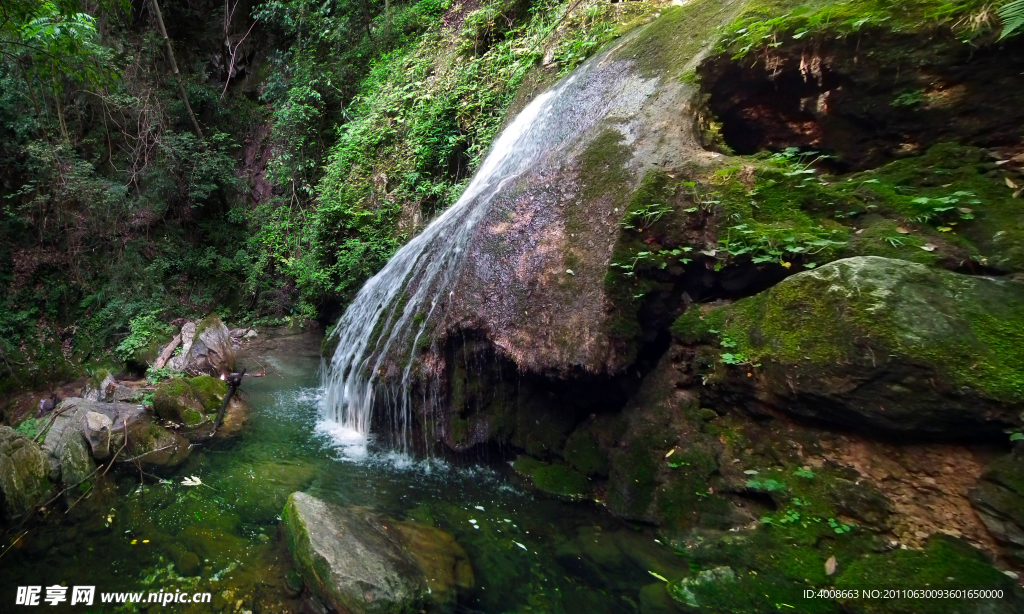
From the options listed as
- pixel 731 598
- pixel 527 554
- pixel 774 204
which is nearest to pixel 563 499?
pixel 527 554

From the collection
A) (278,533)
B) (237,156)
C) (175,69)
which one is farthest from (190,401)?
(237,156)

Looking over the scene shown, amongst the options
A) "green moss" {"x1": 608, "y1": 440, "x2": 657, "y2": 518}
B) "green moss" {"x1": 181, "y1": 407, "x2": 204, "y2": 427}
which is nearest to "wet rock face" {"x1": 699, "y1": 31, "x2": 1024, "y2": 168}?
"green moss" {"x1": 608, "y1": 440, "x2": 657, "y2": 518}

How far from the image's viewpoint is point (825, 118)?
423 centimetres

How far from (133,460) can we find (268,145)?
36.7 feet

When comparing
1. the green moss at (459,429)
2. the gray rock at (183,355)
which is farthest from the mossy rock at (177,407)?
the green moss at (459,429)

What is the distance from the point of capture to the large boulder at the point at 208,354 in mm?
7809

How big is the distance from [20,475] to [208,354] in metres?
3.90

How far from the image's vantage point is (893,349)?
281cm

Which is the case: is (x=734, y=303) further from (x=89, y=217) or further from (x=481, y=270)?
(x=89, y=217)

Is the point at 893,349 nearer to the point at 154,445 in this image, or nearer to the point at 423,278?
the point at 423,278

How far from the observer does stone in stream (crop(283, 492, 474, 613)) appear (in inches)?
118

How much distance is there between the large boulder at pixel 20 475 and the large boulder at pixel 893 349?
20.5 feet

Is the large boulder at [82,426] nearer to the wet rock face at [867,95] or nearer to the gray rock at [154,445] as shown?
the gray rock at [154,445]

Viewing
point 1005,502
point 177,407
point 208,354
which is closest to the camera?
point 1005,502
